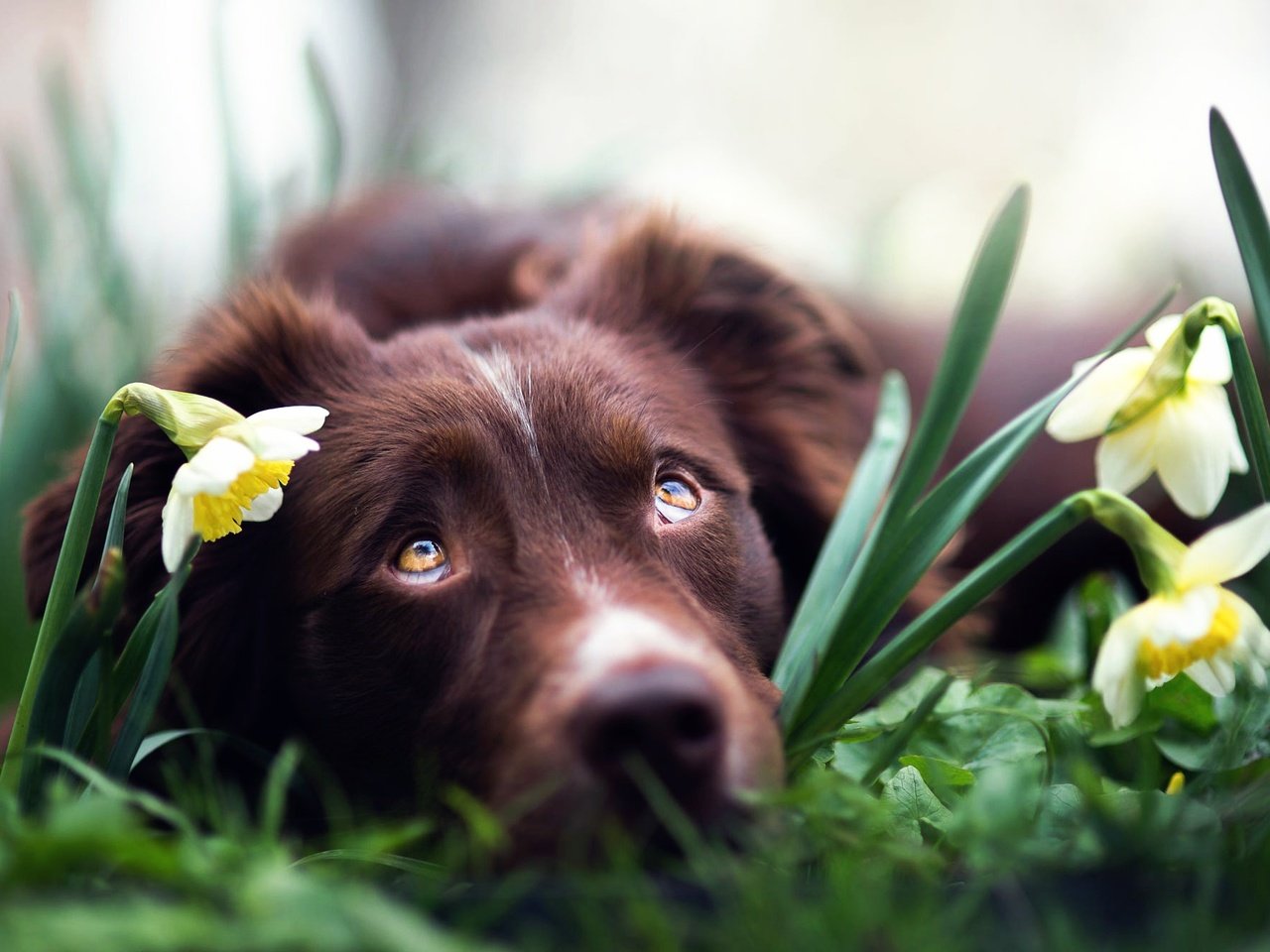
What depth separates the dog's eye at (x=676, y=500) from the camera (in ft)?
6.47

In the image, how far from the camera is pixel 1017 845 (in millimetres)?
1267

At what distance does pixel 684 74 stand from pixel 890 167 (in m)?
1.75

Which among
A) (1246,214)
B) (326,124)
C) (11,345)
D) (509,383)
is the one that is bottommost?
(509,383)

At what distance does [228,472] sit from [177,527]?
0.12 metres

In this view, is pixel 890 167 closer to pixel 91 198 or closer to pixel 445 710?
pixel 91 198

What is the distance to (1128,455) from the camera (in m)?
1.61

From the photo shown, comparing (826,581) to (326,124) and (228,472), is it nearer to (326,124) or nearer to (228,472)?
(228,472)

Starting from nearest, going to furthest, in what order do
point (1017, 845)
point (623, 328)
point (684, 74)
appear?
point (1017, 845), point (623, 328), point (684, 74)

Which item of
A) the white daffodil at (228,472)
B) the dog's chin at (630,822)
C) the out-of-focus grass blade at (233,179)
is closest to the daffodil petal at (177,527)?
the white daffodil at (228,472)

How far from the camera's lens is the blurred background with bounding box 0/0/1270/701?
12.7 feet

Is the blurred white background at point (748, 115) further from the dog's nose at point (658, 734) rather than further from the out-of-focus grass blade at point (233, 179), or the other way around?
the dog's nose at point (658, 734)

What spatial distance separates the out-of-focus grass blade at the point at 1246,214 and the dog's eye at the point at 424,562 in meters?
1.23

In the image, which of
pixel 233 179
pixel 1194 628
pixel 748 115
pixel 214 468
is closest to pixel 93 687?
pixel 214 468

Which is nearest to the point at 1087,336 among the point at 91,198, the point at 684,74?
the point at 91,198
